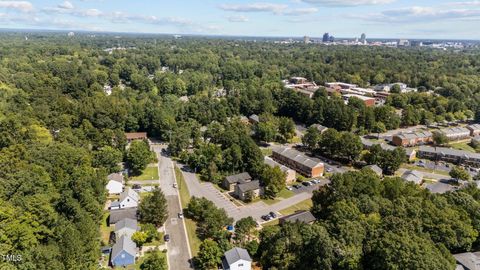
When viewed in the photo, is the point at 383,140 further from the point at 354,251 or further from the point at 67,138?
the point at 67,138

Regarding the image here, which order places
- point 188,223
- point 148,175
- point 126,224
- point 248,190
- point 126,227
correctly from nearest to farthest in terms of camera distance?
point 126,227 → point 126,224 → point 188,223 → point 248,190 → point 148,175

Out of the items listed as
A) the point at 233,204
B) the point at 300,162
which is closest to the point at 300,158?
the point at 300,162

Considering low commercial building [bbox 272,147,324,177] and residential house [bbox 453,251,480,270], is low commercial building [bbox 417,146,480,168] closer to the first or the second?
low commercial building [bbox 272,147,324,177]

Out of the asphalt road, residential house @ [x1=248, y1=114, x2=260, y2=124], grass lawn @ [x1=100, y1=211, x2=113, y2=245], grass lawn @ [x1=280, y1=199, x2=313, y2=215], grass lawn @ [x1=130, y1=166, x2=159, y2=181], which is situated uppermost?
residential house @ [x1=248, y1=114, x2=260, y2=124]

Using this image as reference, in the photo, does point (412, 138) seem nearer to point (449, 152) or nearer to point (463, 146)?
point (449, 152)

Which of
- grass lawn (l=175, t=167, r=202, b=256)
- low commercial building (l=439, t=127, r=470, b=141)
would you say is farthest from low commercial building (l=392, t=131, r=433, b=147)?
grass lawn (l=175, t=167, r=202, b=256)

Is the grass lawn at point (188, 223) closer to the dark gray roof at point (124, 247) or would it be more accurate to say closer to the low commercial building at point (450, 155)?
the dark gray roof at point (124, 247)
